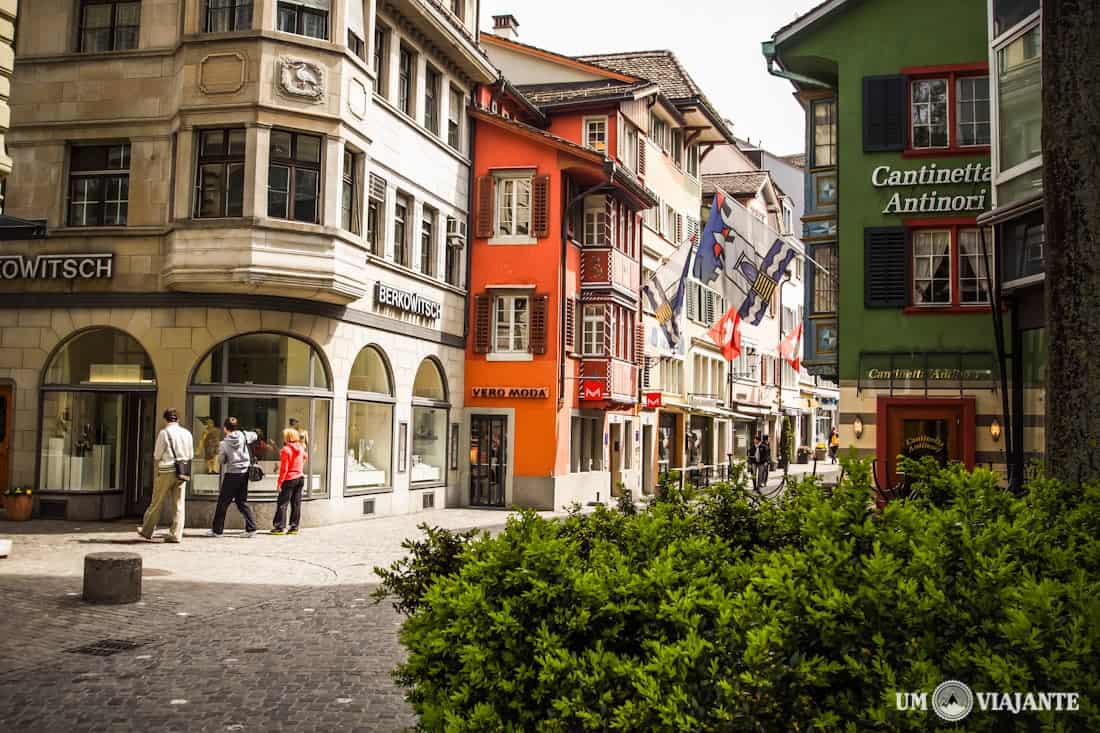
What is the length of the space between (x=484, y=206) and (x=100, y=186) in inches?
431

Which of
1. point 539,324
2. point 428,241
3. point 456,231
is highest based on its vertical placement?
point 456,231

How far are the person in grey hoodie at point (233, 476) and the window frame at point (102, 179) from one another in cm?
528

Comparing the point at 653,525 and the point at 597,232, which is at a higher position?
the point at 597,232

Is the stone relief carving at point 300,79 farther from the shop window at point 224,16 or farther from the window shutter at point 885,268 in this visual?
the window shutter at point 885,268

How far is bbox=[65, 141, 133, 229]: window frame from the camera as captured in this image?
2102cm

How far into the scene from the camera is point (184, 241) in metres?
19.8

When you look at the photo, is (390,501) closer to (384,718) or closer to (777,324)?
(384,718)

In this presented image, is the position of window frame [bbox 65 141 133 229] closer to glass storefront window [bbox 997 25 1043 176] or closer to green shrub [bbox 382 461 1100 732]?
glass storefront window [bbox 997 25 1043 176]

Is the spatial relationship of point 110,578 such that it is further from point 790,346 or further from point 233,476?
point 790,346

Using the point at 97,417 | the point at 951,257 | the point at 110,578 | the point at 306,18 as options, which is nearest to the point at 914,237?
the point at 951,257

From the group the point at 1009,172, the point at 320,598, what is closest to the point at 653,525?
the point at 320,598

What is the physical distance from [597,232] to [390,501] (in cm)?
1142

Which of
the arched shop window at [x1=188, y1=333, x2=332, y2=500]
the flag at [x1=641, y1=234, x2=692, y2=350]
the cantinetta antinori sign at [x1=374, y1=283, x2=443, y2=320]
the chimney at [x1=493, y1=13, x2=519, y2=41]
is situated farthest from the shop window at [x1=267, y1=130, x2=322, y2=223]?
the chimney at [x1=493, y1=13, x2=519, y2=41]

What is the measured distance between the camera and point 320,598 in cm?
1224
